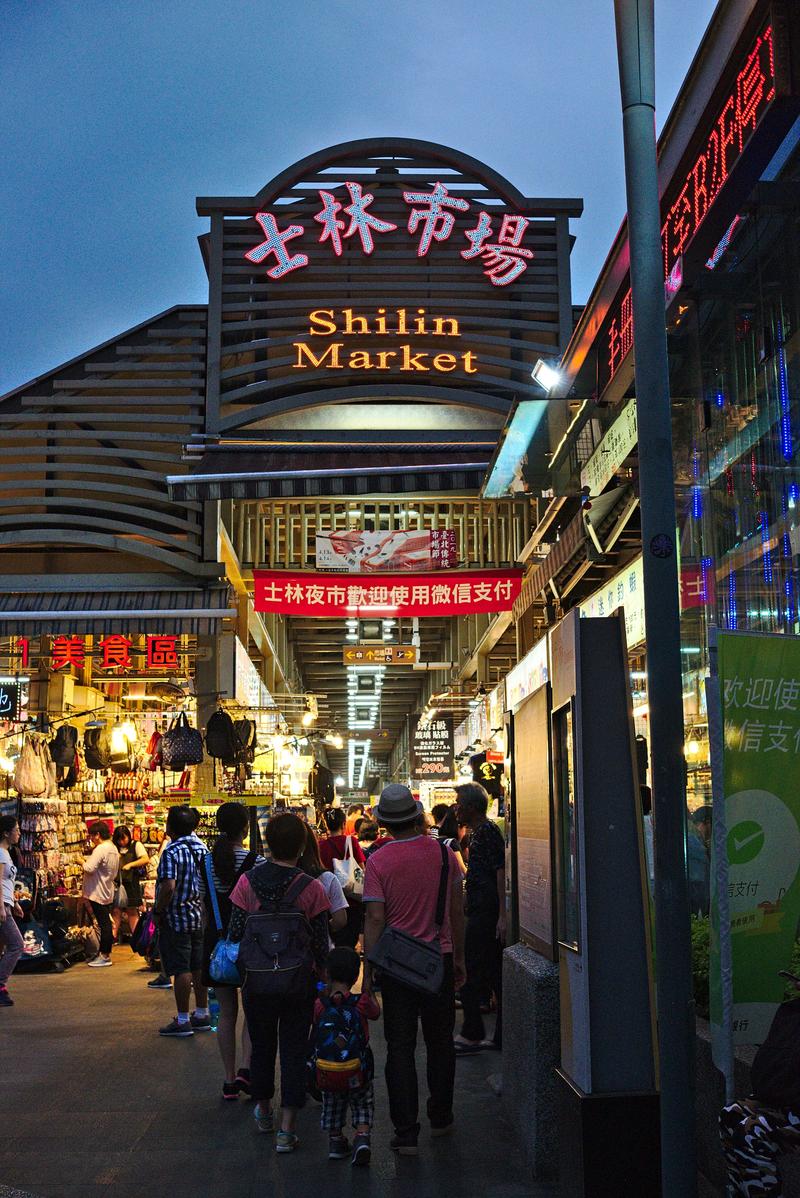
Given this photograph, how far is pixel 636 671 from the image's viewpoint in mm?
10367

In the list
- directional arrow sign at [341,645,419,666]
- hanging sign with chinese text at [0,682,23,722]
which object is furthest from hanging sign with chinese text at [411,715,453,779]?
hanging sign with chinese text at [0,682,23,722]

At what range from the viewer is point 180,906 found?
31.2ft

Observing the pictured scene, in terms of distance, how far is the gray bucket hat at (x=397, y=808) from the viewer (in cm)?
648

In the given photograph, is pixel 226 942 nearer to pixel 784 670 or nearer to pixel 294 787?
pixel 784 670

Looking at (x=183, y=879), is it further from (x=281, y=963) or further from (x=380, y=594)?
(x=380, y=594)

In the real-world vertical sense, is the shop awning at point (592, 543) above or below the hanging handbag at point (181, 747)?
above

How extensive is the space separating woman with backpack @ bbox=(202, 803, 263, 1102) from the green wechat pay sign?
3.60 metres

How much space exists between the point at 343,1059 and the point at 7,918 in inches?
247

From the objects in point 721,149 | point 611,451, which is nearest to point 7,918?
point 611,451

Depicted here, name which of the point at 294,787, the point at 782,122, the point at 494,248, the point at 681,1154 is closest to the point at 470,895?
the point at 681,1154

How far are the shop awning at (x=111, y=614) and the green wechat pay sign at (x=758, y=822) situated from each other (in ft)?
35.3

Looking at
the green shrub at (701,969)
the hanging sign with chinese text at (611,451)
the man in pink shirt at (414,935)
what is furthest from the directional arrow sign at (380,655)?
the green shrub at (701,969)

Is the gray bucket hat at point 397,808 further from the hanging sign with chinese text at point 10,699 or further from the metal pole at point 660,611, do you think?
the hanging sign with chinese text at point 10,699

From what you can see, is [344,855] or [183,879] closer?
[183,879]
